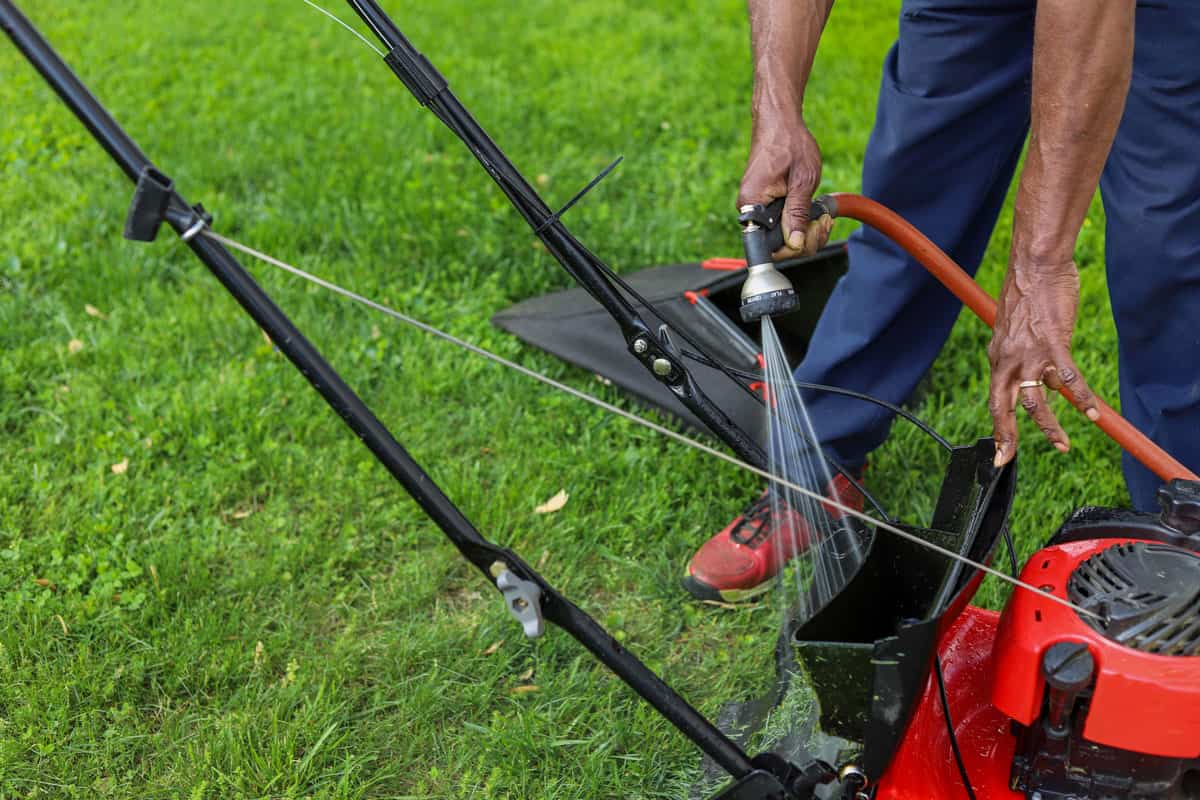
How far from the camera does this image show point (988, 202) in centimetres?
215

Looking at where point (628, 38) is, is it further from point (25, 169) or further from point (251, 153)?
point (25, 169)

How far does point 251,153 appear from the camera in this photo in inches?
150

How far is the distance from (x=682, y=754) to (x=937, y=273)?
0.88 metres

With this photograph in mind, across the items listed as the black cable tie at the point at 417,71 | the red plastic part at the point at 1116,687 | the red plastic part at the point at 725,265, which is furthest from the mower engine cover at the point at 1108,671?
the red plastic part at the point at 725,265

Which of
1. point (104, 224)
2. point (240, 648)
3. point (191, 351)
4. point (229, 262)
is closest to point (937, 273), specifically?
point (229, 262)

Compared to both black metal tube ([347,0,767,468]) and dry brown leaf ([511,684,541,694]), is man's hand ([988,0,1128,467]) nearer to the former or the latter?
black metal tube ([347,0,767,468])

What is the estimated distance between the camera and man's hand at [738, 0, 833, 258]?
160cm

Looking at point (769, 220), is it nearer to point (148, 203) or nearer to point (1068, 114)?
point (1068, 114)

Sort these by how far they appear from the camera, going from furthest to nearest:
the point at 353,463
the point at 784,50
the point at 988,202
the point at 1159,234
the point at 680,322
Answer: the point at 680,322 < the point at 353,463 < the point at 988,202 < the point at 1159,234 < the point at 784,50

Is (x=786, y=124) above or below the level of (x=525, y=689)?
above

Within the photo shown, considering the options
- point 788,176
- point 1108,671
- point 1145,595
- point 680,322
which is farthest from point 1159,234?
point 680,322

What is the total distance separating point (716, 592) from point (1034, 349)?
96 centimetres

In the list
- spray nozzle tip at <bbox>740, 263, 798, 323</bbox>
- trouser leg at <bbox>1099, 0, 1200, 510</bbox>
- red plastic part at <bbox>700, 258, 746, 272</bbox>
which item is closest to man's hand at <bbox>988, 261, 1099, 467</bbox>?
spray nozzle tip at <bbox>740, 263, 798, 323</bbox>

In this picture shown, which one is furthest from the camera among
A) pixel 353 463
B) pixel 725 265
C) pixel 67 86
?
pixel 725 265
